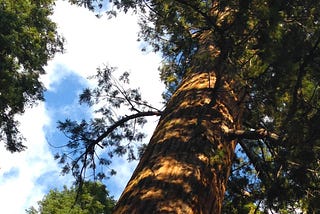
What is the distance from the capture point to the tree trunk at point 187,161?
2686mm

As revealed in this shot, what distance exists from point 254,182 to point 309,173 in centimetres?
187

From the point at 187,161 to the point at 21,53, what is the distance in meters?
13.1

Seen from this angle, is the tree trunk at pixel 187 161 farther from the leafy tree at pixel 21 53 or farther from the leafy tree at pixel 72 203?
the leafy tree at pixel 72 203

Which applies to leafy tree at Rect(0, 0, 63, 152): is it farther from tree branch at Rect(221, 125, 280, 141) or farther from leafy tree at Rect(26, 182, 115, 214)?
tree branch at Rect(221, 125, 280, 141)

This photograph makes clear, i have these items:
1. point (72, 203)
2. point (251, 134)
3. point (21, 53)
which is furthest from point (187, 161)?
point (72, 203)

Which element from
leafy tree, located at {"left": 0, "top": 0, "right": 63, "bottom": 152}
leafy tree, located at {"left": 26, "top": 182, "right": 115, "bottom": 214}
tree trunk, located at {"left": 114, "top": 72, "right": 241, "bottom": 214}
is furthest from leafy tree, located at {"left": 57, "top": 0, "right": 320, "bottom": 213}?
leafy tree, located at {"left": 26, "top": 182, "right": 115, "bottom": 214}

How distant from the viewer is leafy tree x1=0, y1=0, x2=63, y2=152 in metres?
14.0

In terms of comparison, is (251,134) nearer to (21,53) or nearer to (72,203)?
(21,53)

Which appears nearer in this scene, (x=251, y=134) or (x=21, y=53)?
(x=251, y=134)

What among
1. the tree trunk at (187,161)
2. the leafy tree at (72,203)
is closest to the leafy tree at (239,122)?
the tree trunk at (187,161)

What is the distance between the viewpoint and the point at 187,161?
10.0ft

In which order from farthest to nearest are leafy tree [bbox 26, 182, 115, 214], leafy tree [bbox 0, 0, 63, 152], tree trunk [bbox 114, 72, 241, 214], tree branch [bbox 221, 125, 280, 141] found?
→ leafy tree [bbox 26, 182, 115, 214] → leafy tree [bbox 0, 0, 63, 152] → tree branch [bbox 221, 125, 280, 141] → tree trunk [bbox 114, 72, 241, 214]

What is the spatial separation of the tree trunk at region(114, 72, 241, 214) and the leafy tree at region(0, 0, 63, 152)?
11287mm

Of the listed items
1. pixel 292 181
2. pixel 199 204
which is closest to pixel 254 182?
pixel 292 181
